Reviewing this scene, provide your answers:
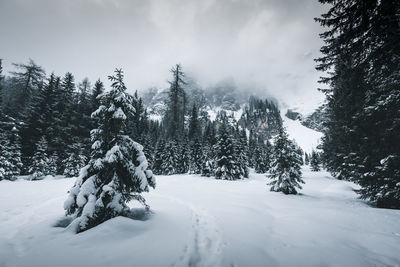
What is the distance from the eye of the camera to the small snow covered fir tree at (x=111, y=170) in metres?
5.39

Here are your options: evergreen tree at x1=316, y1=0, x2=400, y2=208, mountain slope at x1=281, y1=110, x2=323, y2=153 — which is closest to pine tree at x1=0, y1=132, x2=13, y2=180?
evergreen tree at x1=316, y1=0, x2=400, y2=208

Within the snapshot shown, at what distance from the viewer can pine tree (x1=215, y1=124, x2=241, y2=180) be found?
27.0 meters

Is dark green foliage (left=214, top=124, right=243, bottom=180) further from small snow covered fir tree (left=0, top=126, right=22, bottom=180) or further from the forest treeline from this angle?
small snow covered fir tree (left=0, top=126, right=22, bottom=180)

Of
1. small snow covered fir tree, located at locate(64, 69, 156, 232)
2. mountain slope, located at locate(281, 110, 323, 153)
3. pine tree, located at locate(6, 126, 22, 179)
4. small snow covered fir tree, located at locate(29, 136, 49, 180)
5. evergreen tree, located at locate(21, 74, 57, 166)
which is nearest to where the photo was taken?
small snow covered fir tree, located at locate(64, 69, 156, 232)

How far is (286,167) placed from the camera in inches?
566

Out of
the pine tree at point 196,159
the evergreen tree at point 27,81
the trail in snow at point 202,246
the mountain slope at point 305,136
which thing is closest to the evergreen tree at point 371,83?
the trail in snow at point 202,246

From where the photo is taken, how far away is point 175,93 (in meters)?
40.0

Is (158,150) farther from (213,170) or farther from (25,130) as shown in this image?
(25,130)

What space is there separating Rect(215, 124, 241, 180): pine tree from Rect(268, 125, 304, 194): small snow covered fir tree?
40.3ft

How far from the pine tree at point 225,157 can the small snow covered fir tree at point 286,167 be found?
1228 cm

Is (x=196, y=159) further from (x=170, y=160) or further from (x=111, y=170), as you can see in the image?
A: (x=111, y=170)

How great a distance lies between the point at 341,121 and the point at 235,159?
53.1 ft

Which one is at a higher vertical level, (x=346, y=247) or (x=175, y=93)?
(x=175, y=93)

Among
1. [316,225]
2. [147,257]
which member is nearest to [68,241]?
[147,257]
